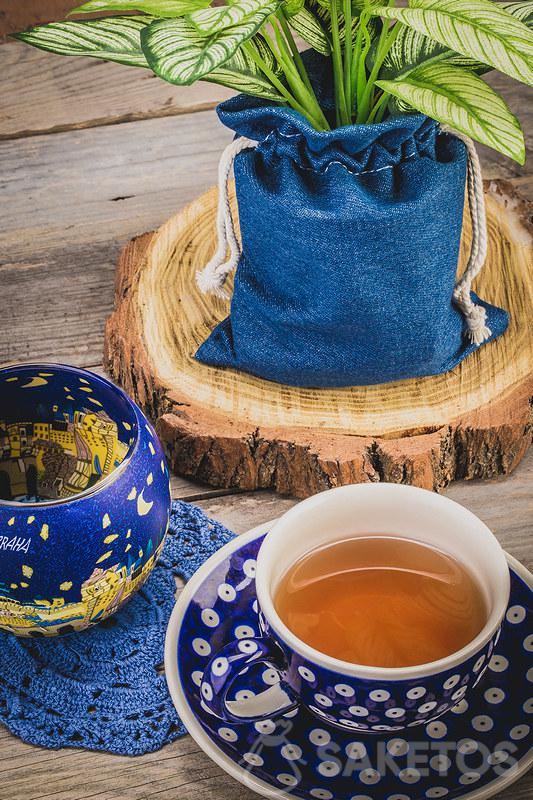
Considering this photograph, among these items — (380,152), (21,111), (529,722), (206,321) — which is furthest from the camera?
(21,111)

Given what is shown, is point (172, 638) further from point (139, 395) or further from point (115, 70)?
point (115, 70)

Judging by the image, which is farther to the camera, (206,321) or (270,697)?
(206,321)

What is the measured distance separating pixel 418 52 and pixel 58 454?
1.13 feet

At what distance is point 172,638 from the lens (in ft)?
1.69

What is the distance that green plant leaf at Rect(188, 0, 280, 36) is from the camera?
1.75 ft

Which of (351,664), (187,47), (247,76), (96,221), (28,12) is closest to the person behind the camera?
(351,664)

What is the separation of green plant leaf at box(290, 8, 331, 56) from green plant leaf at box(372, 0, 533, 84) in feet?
0.34

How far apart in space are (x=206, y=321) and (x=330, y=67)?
8.1 inches

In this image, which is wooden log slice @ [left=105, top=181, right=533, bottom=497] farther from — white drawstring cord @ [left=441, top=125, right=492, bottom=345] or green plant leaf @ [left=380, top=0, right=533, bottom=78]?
green plant leaf @ [left=380, top=0, right=533, bottom=78]

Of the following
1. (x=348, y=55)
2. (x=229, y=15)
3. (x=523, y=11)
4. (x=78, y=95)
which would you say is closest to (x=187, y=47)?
(x=229, y=15)

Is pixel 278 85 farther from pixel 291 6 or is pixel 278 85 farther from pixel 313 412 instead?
pixel 313 412

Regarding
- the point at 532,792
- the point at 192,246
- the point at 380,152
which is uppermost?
the point at 380,152

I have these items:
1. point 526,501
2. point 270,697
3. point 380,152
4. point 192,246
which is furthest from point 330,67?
point 270,697

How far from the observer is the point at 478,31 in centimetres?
55
